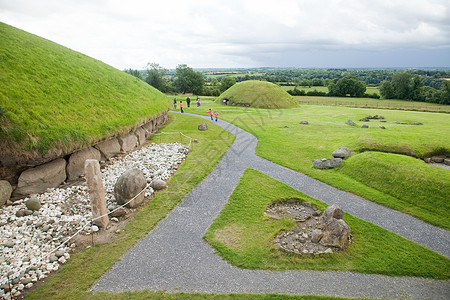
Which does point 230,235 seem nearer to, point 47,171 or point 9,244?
point 9,244

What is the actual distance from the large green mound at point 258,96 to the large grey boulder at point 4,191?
39.4m

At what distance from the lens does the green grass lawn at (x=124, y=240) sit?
6.58 m

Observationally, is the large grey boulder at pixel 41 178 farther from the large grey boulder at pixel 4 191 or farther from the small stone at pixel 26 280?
the small stone at pixel 26 280

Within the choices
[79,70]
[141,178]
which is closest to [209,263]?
[141,178]

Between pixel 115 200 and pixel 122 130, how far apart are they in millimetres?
→ 6892

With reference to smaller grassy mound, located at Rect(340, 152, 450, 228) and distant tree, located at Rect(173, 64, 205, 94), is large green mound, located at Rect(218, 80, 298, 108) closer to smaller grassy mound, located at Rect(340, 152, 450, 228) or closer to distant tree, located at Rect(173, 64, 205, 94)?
distant tree, located at Rect(173, 64, 205, 94)

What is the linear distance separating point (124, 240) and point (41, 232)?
2904 millimetres

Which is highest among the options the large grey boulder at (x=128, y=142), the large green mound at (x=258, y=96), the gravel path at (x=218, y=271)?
the large green mound at (x=258, y=96)

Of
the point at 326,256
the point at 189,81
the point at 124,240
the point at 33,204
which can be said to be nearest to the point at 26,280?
the point at 124,240

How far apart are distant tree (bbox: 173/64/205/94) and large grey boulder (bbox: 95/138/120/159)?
2355 inches

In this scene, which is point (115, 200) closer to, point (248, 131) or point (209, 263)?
point (209, 263)

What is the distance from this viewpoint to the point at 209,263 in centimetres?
756

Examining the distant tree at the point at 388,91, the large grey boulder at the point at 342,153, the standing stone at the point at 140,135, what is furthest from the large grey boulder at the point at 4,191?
the distant tree at the point at 388,91

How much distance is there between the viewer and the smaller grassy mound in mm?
10211
